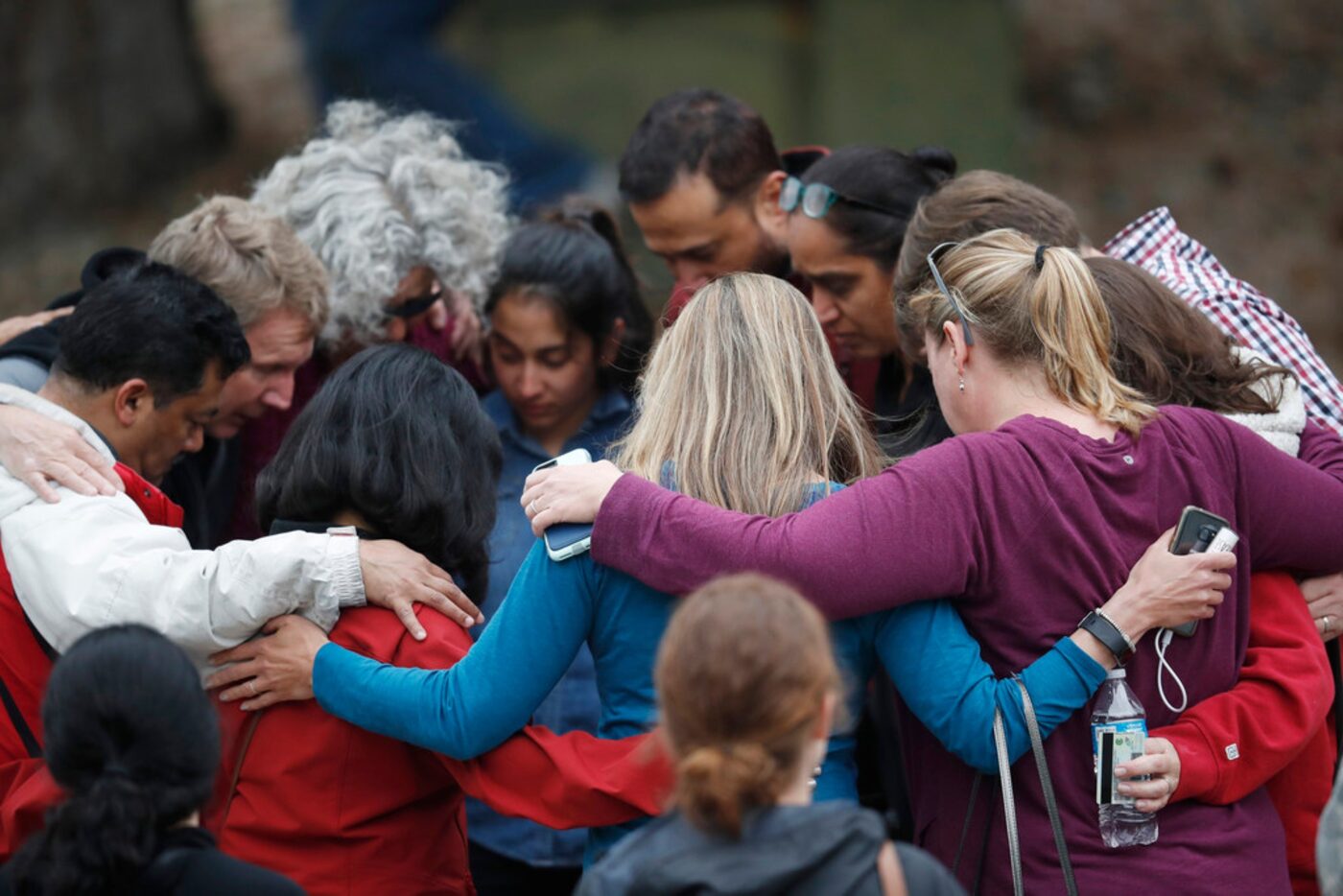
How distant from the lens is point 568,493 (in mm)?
2168

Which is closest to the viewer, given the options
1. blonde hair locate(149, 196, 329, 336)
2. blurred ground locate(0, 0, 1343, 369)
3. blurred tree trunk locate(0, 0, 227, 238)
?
blonde hair locate(149, 196, 329, 336)

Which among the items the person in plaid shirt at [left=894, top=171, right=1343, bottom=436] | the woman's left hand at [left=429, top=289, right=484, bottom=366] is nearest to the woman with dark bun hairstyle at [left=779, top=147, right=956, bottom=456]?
the person in plaid shirt at [left=894, top=171, right=1343, bottom=436]

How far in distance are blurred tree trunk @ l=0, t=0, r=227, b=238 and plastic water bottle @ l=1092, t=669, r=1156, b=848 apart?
732cm

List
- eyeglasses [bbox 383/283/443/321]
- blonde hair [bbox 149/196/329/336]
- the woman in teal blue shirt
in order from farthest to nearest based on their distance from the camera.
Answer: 1. eyeglasses [bbox 383/283/443/321]
2. the woman in teal blue shirt
3. blonde hair [bbox 149/196/329/336]

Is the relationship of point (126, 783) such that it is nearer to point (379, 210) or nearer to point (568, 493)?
point (568, 493)

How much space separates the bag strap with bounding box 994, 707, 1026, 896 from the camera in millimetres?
2094

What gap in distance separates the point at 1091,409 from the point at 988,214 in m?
0.69

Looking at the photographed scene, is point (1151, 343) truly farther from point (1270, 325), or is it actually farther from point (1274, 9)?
point (1274, 9)

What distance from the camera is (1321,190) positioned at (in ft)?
23.0

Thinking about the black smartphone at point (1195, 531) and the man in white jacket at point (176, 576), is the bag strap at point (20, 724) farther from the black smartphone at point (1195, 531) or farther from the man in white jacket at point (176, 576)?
the black smartphone at point (1195, 531)

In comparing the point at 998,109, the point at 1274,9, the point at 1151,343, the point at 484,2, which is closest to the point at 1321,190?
the point at 1274,9

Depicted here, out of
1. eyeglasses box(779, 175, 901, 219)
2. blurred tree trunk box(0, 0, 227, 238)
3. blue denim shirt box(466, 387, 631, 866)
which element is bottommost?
blurred tree trunk box(0, 0, 227, 238)

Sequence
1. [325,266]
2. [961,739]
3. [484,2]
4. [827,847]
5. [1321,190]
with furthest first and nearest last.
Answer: [484,2] < [1321,190] < [325,266] < [961,739] < [827,847]

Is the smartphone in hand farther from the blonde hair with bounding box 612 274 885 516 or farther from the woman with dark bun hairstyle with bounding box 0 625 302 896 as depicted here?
the woman with dark bun hairstyle with bounding box 0 625 302 896
